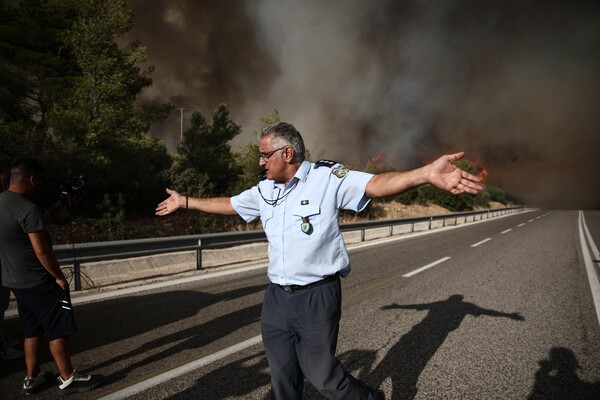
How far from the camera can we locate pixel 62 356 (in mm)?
2768

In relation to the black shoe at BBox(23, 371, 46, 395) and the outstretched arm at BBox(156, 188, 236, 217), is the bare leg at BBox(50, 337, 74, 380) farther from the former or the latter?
the outstretched arm at BBox(156, 188, 236, 217)

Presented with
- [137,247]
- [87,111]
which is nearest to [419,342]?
[137,247]

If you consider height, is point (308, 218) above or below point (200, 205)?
below

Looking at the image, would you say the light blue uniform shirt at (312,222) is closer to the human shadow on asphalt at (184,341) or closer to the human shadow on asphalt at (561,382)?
the human shadow on asphalt at (184,341)

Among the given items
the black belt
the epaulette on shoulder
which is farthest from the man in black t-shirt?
the epaulette on shoulder

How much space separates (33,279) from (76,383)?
0.92 meters

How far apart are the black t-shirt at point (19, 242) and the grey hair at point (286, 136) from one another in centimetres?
200

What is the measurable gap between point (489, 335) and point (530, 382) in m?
1.01

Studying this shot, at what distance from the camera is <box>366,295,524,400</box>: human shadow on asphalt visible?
296 cm

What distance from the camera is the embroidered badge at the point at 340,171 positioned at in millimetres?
2043

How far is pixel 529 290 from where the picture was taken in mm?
5918

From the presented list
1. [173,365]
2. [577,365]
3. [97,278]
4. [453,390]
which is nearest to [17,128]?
[97,278]

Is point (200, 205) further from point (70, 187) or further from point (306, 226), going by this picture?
point (306, 226)

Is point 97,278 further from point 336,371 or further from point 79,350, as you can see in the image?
point 336,371
